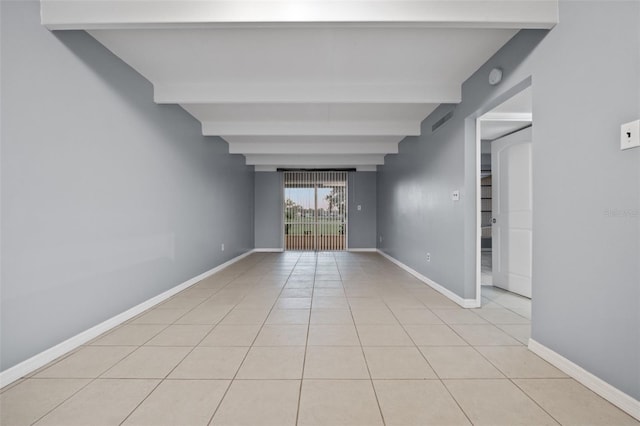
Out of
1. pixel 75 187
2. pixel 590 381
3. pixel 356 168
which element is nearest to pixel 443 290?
pixel 590 381

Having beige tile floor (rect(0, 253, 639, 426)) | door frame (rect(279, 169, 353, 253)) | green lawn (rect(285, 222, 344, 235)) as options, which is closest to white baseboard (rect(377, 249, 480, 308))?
beige tile floor (rect(0, 253, 639, 426))

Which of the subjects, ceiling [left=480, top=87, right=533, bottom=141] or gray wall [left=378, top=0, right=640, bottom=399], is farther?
ceiling [left=480, top=87, right=533, bottom=141]

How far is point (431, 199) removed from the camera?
13.8ft

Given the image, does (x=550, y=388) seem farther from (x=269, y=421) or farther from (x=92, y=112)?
(x=92, y=112)

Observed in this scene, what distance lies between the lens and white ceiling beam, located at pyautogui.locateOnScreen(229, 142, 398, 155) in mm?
5941

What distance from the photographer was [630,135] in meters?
A: 1.52

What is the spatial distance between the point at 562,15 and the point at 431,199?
8.27 feet

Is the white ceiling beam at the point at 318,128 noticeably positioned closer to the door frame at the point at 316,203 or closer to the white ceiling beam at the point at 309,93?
the white ceiling beam at the point at 309,93

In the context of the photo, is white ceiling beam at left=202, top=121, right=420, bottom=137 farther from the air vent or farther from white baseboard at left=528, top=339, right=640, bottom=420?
white baseboard at left=528, top=339, right=640, bottom=420

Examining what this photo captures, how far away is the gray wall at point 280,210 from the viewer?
28.0 feet

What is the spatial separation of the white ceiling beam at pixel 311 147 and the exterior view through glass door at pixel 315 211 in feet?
8.68

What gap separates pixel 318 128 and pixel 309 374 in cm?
365

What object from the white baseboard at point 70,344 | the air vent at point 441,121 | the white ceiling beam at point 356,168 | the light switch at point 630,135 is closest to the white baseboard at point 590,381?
the light switch at point 630,135

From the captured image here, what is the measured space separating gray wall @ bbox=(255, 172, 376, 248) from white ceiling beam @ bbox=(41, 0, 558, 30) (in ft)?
21.4
